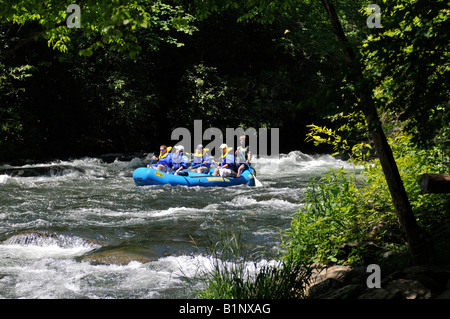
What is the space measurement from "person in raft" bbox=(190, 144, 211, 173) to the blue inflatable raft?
400mm

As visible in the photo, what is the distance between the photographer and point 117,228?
8.12 m

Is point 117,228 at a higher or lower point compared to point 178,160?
lower


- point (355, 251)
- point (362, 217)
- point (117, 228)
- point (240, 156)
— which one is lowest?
point (117, 228)

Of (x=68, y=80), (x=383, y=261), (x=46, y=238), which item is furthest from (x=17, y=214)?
(x=68, y=80)

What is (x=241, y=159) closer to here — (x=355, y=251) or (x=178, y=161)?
(x=178, y=161)

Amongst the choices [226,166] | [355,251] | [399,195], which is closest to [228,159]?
[226,166]

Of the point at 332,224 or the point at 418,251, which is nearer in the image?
the point at 418,251

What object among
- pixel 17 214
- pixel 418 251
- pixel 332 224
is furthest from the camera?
pixel 17 214

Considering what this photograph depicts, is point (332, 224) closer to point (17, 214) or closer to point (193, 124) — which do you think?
point (17, 214)

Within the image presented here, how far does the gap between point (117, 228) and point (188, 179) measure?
5.27 meters

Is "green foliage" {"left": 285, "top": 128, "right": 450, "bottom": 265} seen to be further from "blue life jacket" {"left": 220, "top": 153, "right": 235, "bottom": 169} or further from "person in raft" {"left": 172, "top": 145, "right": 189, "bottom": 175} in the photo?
"person in raft" {"left": 172, "top": 145, "right": 189, "bottom": 175}

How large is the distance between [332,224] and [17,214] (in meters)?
6.64

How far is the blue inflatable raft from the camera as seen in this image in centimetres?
1305
